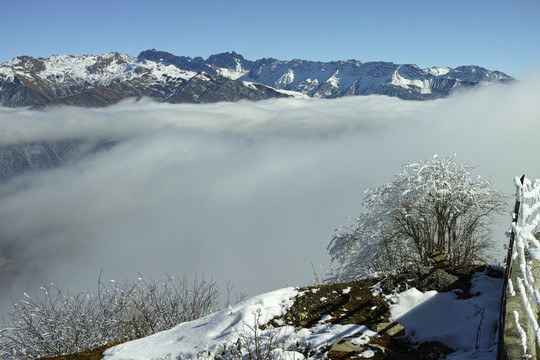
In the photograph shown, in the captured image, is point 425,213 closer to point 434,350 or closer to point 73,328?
point 434,350

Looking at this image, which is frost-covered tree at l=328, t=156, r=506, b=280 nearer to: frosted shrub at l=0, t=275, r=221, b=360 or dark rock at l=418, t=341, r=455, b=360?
frosted shrub at l=0, t=275, r=221, b=360

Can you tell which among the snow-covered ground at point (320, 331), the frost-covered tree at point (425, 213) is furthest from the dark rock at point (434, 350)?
the frost-covered tree at point (425, 213)

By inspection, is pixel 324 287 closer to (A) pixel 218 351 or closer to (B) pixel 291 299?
(B) pixel 291 299

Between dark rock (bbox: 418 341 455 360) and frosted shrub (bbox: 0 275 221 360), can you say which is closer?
dark rock (bbox: 418 341 455 360)

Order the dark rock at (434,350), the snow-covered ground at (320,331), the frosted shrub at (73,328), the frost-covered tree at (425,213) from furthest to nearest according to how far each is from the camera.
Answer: the frost-covered tree at (425,213), the frosted shrub at (73,328), the snow-covered ground at (320,331), the dark rock at (434,350)

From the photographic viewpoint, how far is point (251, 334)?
649cm

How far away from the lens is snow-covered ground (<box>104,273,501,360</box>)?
229 inches

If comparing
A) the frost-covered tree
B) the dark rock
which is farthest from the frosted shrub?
the frost-covered tree

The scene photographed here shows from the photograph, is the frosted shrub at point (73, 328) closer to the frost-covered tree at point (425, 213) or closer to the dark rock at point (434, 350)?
the dark rock at point (434, 350)

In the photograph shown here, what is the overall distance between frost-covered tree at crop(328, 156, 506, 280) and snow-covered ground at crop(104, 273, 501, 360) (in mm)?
9296

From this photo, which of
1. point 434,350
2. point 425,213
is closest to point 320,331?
point 434,350

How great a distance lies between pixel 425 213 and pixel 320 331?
13.4 m

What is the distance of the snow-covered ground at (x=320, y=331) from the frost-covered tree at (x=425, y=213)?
930cm

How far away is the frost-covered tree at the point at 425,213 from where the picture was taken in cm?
1742
